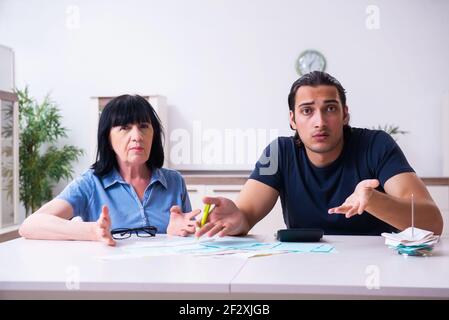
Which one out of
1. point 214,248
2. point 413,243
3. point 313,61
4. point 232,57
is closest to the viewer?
point 413,243

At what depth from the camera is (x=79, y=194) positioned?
205cm

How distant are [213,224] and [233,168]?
10.4ft

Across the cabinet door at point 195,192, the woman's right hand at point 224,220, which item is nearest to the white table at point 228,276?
the woman's right hand at point 224,220

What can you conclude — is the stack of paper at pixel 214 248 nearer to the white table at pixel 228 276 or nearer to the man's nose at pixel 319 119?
the white table at pixel 228 276

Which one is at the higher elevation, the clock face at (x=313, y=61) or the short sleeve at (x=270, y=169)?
the clock face at (x=313, y=61)

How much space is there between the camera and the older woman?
6.72 ft

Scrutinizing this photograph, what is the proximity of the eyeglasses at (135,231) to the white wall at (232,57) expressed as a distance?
10.0 feet

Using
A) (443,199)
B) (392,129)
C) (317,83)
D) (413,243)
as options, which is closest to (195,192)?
(392,129)

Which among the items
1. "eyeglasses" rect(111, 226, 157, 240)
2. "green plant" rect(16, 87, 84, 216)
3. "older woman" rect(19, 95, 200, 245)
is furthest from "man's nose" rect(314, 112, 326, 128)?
"green plant" rect(16, 87, 84, 216)

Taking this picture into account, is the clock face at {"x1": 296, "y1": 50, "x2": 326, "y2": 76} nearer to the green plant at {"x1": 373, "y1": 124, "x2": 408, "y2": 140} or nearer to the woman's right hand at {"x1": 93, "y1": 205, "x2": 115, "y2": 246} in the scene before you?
the green plant at {"x1": 373, "y1": 124, "x2": 408, "y2": 140}

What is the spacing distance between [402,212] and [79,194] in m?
1.11

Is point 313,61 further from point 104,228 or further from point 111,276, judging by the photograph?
point 111,276

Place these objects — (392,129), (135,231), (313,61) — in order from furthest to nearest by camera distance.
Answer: (313,61)
(392,129)
(135,231)

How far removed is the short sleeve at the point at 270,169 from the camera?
83.1 inches
